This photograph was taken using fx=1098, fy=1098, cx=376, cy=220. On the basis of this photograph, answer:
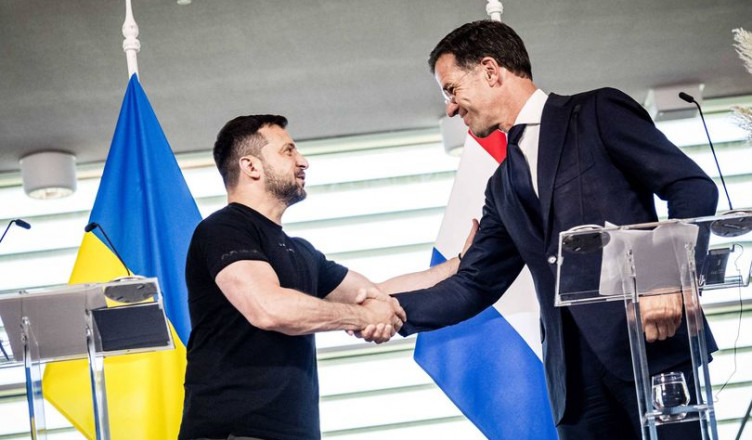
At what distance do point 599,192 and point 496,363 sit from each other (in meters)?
1.34

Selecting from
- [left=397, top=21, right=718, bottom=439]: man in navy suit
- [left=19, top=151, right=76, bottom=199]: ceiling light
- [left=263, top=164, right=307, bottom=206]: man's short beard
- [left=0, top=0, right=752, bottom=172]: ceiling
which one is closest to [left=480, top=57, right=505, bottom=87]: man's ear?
[left=397, top=21, right=718, bottom=439]: man in navy suit

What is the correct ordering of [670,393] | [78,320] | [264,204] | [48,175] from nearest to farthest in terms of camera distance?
1. [670,393]
2. [78,320]
3. [264,204]
4. [48,175]

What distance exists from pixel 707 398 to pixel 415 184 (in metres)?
4.91

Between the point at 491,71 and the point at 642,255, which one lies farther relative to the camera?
the point at 491,71

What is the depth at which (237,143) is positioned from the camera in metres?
3.68

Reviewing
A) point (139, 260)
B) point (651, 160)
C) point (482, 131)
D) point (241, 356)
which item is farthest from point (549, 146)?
point (139, 260)

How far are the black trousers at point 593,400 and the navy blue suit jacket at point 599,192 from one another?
1.1 inches

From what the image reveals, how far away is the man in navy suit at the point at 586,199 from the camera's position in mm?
2727

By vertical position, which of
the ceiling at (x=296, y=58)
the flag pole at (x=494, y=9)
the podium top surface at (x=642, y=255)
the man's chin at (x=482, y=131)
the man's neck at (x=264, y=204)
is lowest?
the podium top surface at (x=642, y=255)

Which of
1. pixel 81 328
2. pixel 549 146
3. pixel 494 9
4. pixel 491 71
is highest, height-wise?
pixel 494 9

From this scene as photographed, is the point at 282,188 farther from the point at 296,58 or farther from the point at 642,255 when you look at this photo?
the point at 296,58

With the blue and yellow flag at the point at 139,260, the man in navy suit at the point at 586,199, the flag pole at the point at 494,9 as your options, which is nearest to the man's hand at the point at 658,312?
the man in navy suit at the point at 586,199

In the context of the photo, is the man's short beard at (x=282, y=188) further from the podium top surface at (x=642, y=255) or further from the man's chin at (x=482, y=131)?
the podium top surface at (x=642, y=255)

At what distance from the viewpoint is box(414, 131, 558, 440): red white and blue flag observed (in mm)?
4023
